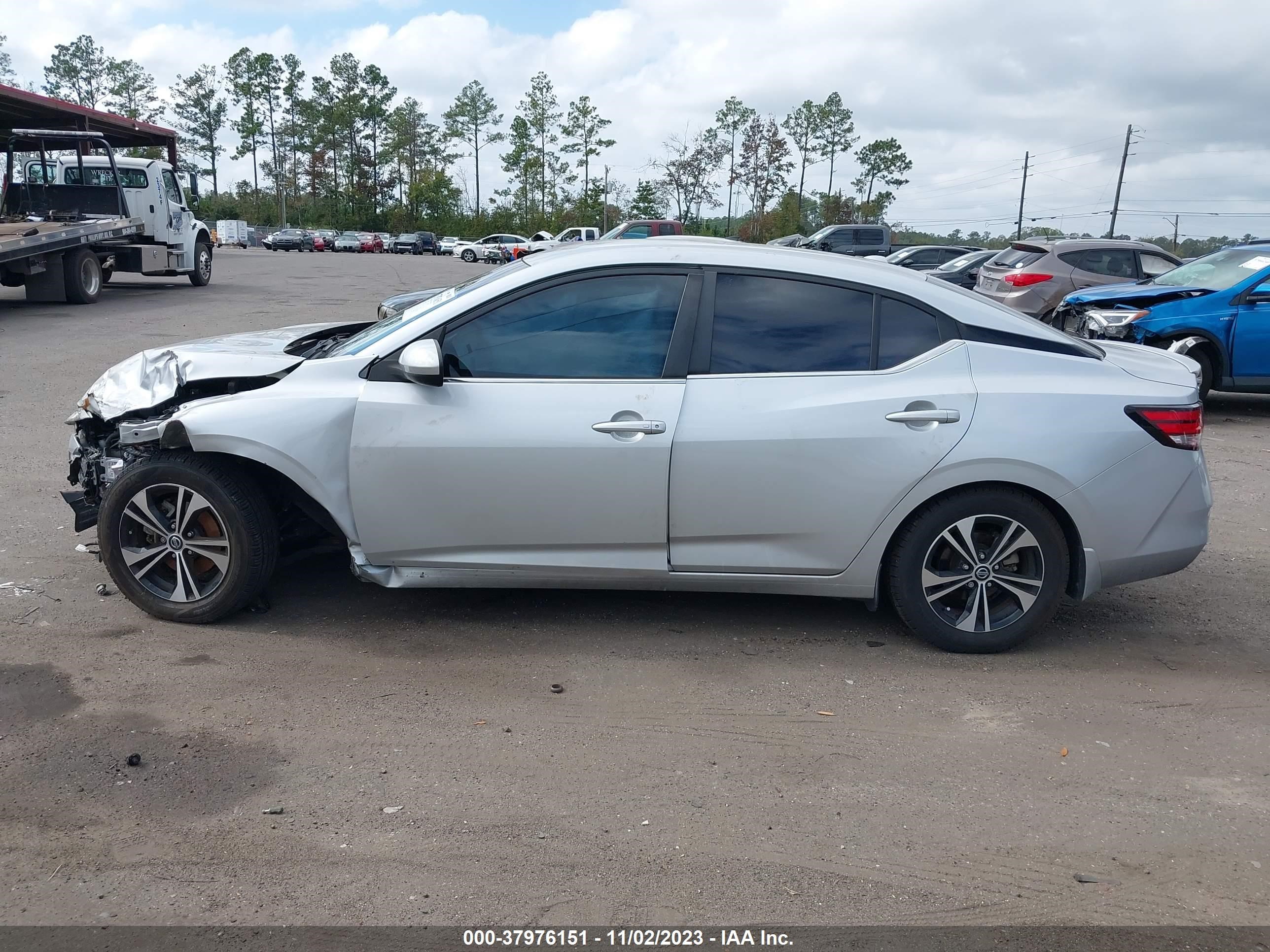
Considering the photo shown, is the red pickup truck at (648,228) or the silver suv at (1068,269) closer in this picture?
the silver suv at (1068,269)

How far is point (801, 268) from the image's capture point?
4.46 meters

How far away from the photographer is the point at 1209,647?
15.3ft

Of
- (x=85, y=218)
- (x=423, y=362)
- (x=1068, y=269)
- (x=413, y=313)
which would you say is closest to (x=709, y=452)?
(x=423, y=362)

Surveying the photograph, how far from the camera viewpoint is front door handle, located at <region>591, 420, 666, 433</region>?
4.19 meters

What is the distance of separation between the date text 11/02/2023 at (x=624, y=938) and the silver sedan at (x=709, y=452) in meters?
1.85

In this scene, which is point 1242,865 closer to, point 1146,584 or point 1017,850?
point 1017,850

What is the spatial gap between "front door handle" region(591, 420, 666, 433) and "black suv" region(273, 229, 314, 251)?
214 feet

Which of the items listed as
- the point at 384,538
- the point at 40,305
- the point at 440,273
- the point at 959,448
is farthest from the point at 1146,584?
the point at 440,273

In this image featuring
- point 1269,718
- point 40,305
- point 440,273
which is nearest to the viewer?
point 1269,718

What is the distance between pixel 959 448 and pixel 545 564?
5.86 ft

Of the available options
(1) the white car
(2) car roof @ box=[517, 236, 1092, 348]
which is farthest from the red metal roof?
(1) the white car

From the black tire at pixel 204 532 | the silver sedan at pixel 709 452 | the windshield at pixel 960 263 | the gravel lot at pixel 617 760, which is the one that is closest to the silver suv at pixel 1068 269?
the windshield at pixel 960 263

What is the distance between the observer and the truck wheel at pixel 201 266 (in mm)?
23938

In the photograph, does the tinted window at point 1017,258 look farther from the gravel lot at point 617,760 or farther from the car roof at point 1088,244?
the gravel lot at point 617,760
